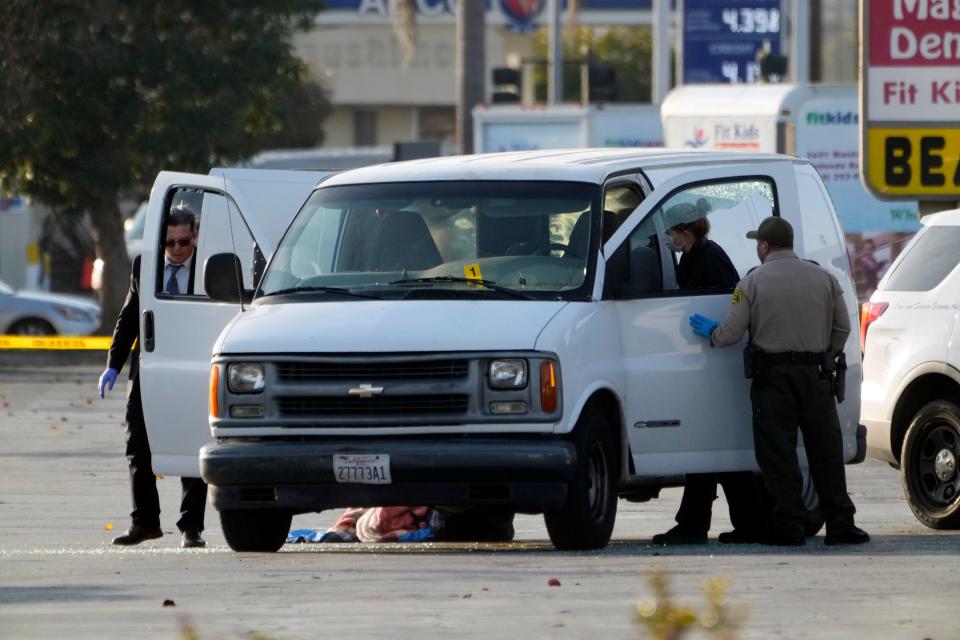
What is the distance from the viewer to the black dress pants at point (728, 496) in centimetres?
1212

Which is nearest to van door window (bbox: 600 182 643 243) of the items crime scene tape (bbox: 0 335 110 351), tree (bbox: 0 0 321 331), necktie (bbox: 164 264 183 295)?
necktie (bbox: 164 264 183 295)

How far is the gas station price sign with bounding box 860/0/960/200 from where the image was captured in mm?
17875

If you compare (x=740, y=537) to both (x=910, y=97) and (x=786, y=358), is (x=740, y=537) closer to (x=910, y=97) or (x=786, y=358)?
(x=786, y=358)

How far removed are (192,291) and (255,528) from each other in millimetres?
1421

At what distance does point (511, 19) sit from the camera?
198 feet

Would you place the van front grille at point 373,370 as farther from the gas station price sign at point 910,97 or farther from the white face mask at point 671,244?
the gas station price sign at point 910,97

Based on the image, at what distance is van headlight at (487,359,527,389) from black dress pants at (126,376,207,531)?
2.48m

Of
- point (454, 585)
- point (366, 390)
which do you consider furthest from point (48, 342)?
point (454, 585)

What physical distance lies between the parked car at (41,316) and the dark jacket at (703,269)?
20992 millimetres

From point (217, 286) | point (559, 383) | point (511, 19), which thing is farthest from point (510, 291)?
point (511, 19)

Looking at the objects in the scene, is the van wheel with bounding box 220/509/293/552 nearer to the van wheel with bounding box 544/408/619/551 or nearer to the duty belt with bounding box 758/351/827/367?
the van wheel with bounding box 544/408/619/551

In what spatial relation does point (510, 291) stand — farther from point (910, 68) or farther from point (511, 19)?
point (511, 19)

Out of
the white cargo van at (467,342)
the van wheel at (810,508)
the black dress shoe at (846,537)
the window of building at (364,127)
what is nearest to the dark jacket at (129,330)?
the white cargo van at (467,342)

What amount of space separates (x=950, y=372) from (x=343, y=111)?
57.4 metres
